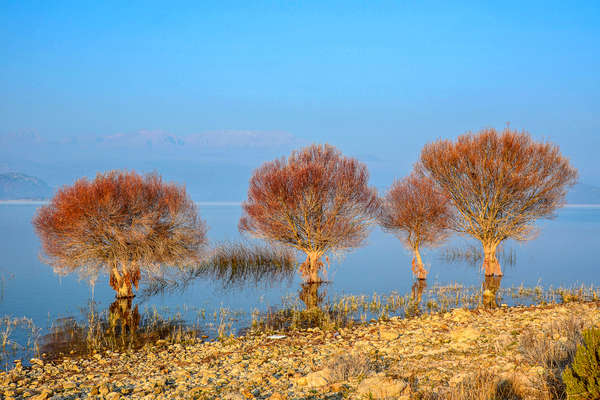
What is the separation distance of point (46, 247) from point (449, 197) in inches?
767

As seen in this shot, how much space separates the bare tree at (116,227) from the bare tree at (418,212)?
11.0m

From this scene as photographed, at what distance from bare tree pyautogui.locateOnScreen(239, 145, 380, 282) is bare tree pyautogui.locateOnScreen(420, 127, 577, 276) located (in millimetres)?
4670

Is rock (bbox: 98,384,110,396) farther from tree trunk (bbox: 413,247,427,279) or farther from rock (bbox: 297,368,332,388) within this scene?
tree trunk (bbox: 413,247,427,279)

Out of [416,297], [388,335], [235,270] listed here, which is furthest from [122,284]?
[388,335]

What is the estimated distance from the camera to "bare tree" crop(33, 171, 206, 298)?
19.6 metres

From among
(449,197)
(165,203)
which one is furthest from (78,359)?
(449,197)

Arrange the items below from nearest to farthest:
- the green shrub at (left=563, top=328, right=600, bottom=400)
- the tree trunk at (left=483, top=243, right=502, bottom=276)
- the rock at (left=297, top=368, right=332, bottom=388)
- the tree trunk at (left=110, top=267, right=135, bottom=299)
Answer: the green shrub at (left=563, top=328, right=600, bottom=400) → the rock at (left=297, top=368, right=332, bottom=388) → the tree trunk at (left=110, top=267, right=135, bottom=299) → the tree trunk at (left=483, top=243, right=502, bottom=276)

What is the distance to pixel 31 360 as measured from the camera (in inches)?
442

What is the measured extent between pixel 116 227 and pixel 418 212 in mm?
14753

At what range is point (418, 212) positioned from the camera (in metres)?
25.5

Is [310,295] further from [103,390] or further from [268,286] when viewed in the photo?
[103,390]

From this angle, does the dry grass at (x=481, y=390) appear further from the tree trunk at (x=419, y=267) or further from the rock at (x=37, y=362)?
the tree trunk at (x=419, y=267)

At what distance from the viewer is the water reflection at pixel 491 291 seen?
1761 cm

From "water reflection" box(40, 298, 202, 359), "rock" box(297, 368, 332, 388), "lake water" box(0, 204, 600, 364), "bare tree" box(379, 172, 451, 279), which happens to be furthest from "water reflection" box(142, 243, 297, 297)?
"rock" box(297, 368, 332, 388)
